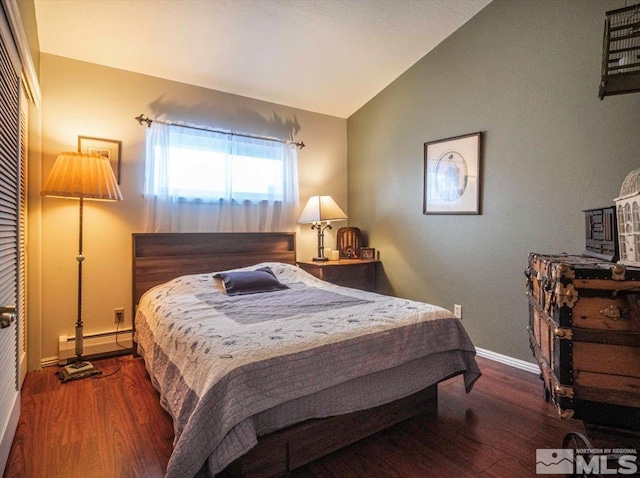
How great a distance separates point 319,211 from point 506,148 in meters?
1.78

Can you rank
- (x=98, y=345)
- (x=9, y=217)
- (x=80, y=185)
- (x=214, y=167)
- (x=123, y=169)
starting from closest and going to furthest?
(x=9, y=217) < (x=80, y=185) < (x=98, y=345) < (x=123, y=169) < (x=214, y=167)

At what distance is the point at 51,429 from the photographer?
1.89 metres

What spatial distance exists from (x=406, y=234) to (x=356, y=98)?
1669 mm

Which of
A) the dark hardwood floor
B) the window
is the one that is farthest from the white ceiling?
the dark hardwood floor

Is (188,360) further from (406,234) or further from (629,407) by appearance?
(406,234)

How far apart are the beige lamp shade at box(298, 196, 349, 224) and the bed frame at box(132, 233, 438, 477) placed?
0.92ft

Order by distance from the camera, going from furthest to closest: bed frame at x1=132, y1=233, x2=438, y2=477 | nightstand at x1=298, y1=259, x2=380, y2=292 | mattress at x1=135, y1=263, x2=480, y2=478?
nightstand at x1=298, y1=259, x2=380, y2=292 < bed frame at x1=132, y1=233, x2=438, y2=477 < mattress at x1=135, y1=263, x2=480, y2=478

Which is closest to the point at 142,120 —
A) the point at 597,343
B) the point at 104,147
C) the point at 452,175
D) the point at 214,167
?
the point at 104,147

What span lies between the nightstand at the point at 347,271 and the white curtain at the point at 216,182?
57 centimetres

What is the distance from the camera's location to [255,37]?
288 centimetres

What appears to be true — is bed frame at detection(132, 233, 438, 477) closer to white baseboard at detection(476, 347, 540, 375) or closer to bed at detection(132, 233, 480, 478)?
bed at detection(132, 233, 480, 478)

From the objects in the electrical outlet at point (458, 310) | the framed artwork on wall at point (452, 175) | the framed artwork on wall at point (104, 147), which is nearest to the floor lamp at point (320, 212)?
the framed artwork on wall at point (452, 175)

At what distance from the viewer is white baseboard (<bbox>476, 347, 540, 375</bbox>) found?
8.73 feet

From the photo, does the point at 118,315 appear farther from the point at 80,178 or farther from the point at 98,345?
the point at 80,178
